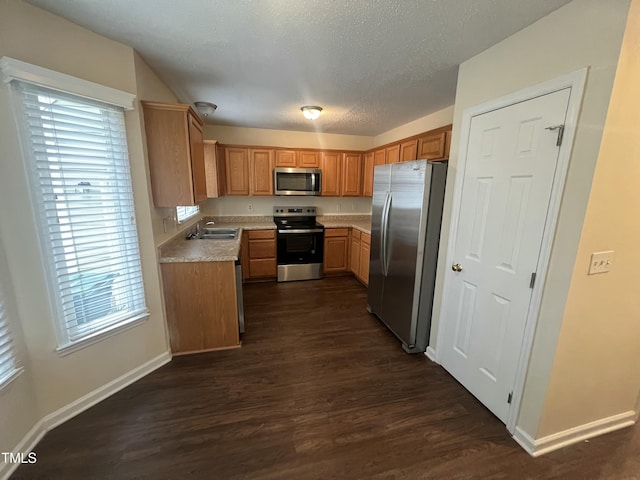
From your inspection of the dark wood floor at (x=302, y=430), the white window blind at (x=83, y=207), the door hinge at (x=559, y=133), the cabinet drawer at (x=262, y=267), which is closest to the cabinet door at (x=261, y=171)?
the cabinet drawer at (x=262, y=267)

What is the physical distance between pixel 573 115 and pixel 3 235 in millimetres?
3046

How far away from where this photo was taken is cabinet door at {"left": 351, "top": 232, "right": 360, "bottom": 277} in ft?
14.2

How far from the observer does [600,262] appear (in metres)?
1.37

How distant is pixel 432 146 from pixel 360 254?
1.95 m

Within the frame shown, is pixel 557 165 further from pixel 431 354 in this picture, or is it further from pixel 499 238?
pixel 431 354

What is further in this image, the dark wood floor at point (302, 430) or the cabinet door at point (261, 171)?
the cabinet door at point (261, 171)

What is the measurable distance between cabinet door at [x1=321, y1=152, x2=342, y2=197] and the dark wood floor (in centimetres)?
291

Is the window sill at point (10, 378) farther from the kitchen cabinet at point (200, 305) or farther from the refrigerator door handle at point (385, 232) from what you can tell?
the refrigerator door handle at point (385, 232)

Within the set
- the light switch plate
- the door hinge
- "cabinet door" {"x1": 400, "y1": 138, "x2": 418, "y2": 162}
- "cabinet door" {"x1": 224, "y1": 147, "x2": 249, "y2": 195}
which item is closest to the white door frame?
the door hinge

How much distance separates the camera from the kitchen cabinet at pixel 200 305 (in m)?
2.36

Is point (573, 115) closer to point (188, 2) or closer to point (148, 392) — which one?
point (188, 2)

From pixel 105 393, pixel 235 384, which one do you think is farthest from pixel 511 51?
pixel 105 393

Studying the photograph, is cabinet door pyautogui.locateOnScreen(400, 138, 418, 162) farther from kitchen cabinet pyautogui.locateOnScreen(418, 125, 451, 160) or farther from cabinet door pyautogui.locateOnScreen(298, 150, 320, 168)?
cabinet door pyautogui.locateOnScreen(298, 150, 320, 168)

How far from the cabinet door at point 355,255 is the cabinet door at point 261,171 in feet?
5.35
